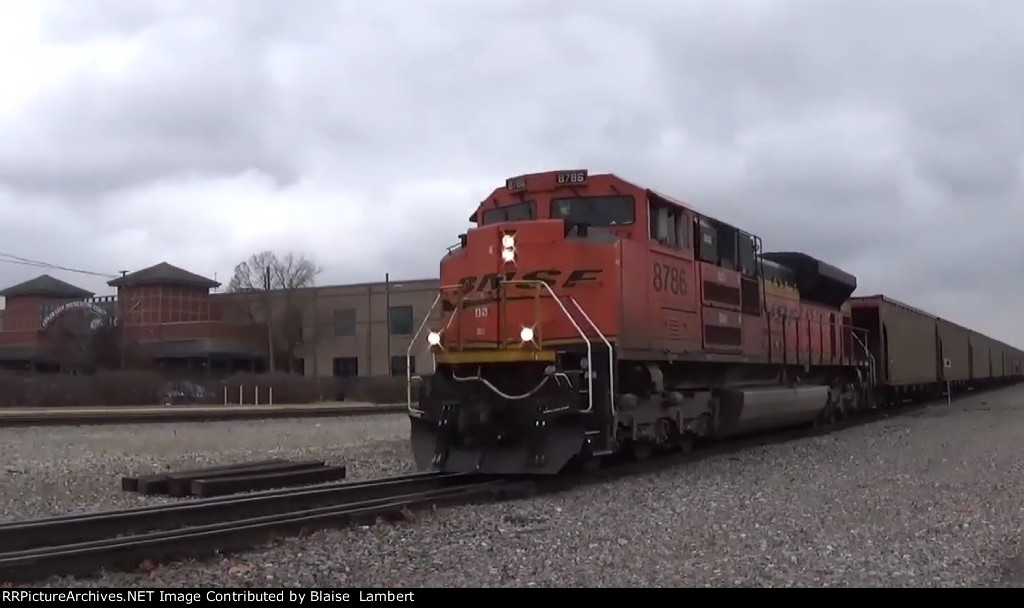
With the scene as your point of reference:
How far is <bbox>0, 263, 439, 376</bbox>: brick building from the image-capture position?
58.7 meters

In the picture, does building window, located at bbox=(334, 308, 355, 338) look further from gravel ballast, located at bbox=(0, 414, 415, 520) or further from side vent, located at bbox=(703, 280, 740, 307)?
side vent, located at bbox=(703, 280, 740, 307)

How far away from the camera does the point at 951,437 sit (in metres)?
16.9

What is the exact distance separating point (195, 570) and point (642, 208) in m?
6.92

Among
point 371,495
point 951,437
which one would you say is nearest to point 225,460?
point 371,495

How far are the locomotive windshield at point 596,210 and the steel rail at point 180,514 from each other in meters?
3.45

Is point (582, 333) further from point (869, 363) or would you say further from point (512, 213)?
point (869, 363)

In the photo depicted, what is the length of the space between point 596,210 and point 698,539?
5.14 metres

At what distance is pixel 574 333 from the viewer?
10.8 m

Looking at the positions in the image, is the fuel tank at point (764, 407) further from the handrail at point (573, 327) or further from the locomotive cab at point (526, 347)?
the handrail at point (573, 327)

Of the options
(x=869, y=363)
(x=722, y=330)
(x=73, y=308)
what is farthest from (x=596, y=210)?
(x=73, y=308)

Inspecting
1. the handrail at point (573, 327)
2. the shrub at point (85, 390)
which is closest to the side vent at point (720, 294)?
the handrail at point (573, 327)

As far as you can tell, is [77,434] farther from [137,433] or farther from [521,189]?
[521,189]

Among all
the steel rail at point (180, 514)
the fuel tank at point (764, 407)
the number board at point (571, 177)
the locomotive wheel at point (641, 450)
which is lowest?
the steel rail at point (180, 514)

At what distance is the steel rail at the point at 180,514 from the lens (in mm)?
7309
